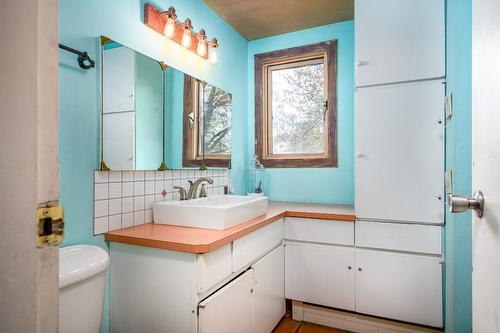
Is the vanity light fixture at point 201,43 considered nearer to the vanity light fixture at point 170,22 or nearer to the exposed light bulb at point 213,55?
the exposed light bulb at point 213,55

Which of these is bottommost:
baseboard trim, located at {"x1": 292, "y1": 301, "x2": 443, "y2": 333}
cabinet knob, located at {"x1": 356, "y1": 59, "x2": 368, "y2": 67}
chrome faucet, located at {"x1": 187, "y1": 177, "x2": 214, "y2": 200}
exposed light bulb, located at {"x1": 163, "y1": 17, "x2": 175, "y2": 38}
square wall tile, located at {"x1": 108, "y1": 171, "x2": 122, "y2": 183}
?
baseboard trim, located at {"x1": 292, "y1": 301, "x2": 443, "y2": 333}

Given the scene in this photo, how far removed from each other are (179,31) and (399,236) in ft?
6.32

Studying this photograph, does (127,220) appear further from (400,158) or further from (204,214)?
(400,158)

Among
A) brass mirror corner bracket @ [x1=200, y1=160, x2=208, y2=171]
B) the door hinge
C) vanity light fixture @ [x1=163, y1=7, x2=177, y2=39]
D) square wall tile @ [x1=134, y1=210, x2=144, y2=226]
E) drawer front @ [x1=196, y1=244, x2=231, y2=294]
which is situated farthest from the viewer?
brass mirror corner bracket @ [x1=200, y1=160, x2=208, y2=171]

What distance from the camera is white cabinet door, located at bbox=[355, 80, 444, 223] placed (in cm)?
167

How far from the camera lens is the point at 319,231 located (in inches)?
77.2

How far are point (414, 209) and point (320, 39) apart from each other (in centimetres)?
162

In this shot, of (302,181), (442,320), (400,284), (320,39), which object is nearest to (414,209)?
(400,284)

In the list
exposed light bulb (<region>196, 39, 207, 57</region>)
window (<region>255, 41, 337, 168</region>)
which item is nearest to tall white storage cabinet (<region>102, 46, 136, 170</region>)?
exposed light bulb (<region>196, 39, 207, 57</region>)

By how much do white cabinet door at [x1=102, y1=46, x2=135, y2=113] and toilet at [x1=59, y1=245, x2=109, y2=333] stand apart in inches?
26.1

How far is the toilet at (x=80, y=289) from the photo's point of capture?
0.91 m

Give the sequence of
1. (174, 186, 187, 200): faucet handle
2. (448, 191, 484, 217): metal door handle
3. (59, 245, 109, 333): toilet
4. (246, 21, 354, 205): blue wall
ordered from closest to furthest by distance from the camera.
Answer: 1. (448, 191, 484, 217): metal door handle
2. (59, 245, 109, 333): toilet
3. (174, 186, 187, 200): faucet handle
4. (246, 21, 354, 205): blue wall

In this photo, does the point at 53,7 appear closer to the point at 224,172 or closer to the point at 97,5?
the point at 97,5

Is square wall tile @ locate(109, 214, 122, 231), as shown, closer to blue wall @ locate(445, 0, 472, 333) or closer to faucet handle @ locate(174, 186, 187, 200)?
A: faucet handle @ locate(174, 186, 187, 200)
